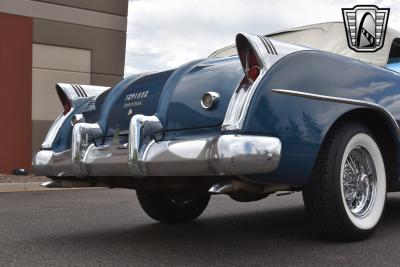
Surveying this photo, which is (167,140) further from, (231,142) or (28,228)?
(28,228)

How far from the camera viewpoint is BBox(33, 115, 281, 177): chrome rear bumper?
10.1ft

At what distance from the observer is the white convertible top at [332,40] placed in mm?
4730

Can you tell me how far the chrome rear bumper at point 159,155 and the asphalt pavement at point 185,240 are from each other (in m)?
0.54

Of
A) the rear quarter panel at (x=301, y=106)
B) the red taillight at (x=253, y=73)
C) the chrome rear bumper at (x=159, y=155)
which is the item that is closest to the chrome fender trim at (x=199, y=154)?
the chrome rear bumper at (x=159, y=155)

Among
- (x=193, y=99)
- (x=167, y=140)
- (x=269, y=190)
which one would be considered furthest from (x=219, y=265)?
(x=193, y=99)

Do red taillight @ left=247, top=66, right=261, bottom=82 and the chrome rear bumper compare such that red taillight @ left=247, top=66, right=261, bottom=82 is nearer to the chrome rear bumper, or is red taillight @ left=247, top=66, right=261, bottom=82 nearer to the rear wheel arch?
the chrome rear bumper

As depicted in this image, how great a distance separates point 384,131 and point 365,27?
156 centimetres

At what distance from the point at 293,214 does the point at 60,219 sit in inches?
89.4

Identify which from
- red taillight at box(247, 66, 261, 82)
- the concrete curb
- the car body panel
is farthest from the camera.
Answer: the concrete curb

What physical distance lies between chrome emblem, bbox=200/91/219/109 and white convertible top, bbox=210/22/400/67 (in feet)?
4.96

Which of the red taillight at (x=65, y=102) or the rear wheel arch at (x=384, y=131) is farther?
the red taillight at (x=65, y=102)

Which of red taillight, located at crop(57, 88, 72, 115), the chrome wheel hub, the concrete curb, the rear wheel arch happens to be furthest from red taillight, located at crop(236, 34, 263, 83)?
the concrete curb

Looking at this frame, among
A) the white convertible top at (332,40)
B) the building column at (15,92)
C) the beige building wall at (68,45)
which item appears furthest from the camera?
the beige building wall at (68,45)

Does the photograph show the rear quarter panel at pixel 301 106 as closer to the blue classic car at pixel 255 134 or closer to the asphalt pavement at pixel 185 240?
the blue classic car at pixel 255 134
